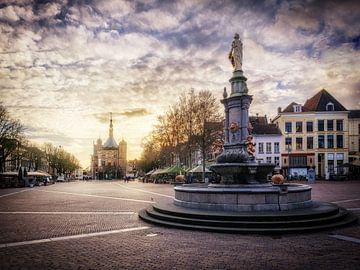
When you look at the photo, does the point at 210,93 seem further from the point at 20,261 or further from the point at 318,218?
the point at 20,261

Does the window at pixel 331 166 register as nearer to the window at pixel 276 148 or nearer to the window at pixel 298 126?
the window at pixel 298 126

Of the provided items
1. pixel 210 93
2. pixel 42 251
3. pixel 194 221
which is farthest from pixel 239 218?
pixel 210 93

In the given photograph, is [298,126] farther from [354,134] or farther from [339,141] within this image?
[354,134]

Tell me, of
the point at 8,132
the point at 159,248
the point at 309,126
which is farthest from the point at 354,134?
the point at 8,132

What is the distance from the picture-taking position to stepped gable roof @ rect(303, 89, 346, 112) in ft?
198

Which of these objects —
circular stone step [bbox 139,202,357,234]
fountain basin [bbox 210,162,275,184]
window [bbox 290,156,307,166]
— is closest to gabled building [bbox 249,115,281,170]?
window [bbox 290,156,307,166]

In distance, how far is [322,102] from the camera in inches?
2404

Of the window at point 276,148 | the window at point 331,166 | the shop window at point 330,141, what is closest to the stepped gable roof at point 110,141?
the window at point 276,148

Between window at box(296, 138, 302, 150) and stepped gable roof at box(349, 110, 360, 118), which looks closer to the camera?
window at box(296, 138, 302, 150)

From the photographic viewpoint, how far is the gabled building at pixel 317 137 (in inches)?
2343

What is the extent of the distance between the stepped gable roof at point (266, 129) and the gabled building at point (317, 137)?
6.99 ft

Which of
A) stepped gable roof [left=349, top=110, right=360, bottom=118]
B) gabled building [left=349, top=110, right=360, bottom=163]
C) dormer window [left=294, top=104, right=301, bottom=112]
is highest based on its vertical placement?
dormer window [left=294, top=104, right=301, bottom=112]

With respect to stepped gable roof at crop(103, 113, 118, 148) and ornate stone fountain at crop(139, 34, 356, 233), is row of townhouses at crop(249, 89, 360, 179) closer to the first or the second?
ornate stone fountain at crop(139, 34, 356, 233)

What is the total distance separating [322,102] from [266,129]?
12244 mm
